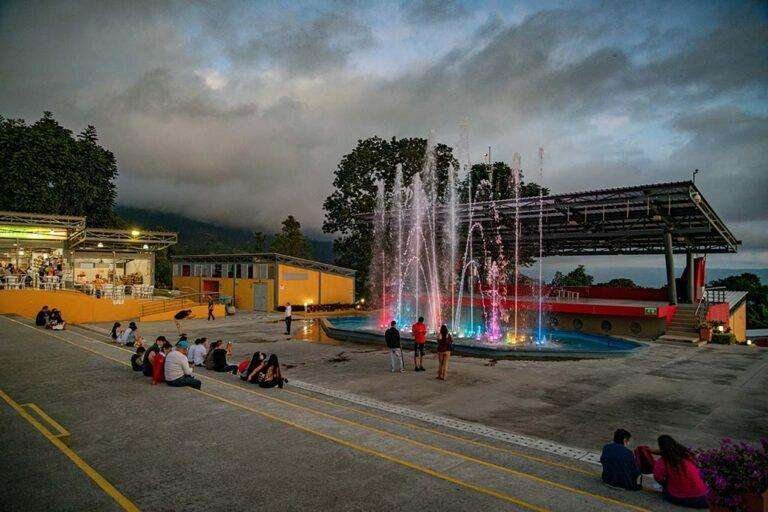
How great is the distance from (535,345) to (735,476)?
16.5 metres

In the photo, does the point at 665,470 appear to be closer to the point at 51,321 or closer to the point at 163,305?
the point at 51,321

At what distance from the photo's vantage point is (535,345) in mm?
21031

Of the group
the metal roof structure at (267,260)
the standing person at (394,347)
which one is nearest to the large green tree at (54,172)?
the metal roof structure at (267,260)

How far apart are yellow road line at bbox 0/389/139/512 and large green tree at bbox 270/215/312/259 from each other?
60144 millimetres

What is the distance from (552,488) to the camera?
5836 millimetres

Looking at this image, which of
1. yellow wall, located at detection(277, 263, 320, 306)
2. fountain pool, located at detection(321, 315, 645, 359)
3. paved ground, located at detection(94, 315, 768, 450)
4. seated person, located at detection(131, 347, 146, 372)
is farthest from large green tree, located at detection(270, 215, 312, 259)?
seated person, located at detection(131, 347, 146, 372)

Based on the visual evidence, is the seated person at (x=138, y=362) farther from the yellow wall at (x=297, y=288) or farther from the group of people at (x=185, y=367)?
the yellow wall at (x=297, y=288)

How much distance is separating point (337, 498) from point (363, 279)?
42.6 metres

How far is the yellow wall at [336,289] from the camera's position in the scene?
139 ft

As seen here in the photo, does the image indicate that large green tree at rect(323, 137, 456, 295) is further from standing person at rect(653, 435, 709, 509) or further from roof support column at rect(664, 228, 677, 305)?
standing person at rect(653, 435, 709, 509)

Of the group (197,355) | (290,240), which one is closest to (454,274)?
(197,355)

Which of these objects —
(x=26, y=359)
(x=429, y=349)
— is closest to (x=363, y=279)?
(x=429, y=349)

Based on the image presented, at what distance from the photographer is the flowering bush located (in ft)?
16.0

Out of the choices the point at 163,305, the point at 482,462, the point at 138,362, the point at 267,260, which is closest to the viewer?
the point at 482,462
